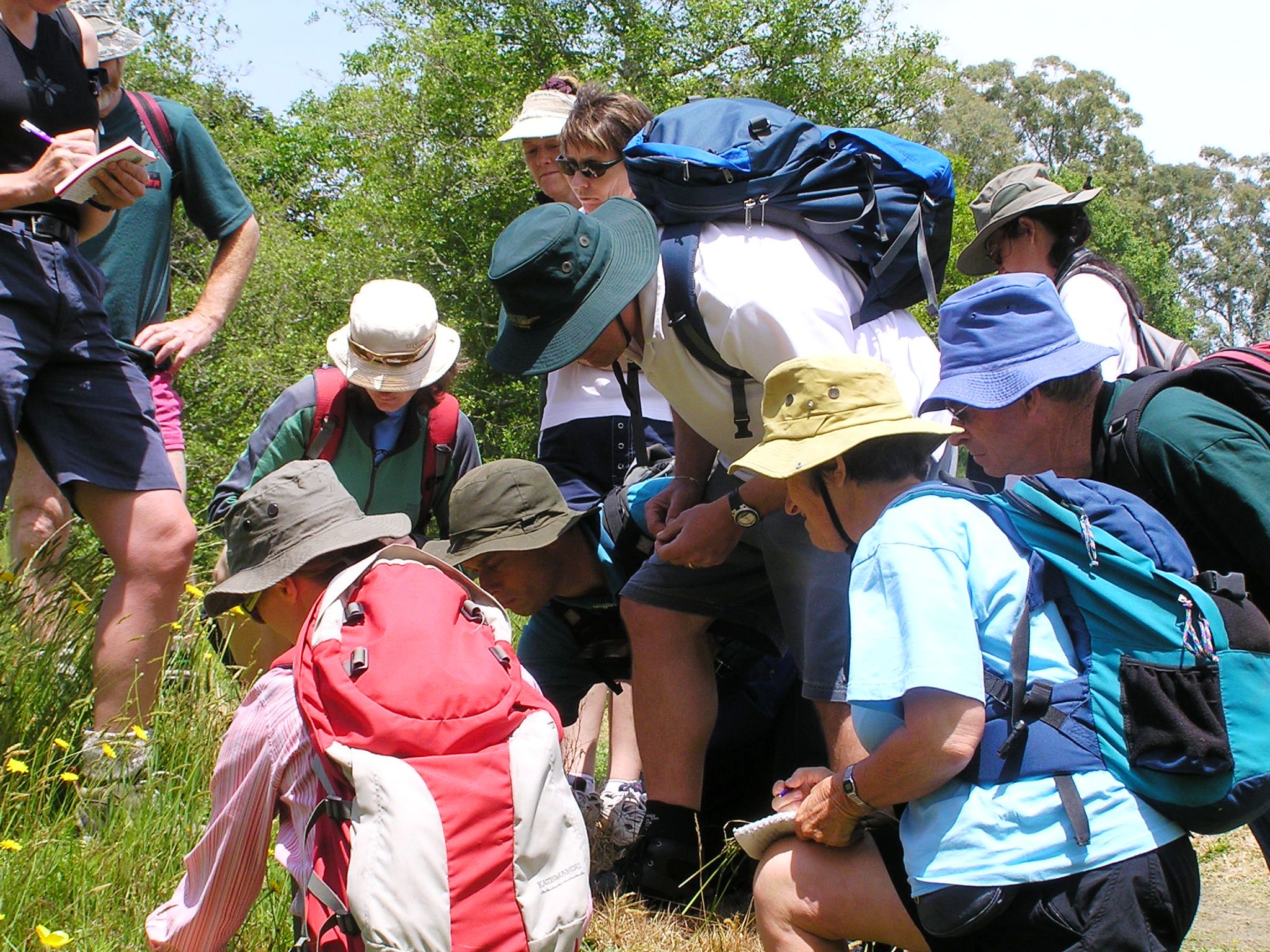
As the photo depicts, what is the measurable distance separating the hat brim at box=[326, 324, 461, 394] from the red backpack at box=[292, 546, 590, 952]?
194 cm

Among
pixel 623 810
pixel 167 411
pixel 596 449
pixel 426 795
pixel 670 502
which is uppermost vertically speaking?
pixel 426 795

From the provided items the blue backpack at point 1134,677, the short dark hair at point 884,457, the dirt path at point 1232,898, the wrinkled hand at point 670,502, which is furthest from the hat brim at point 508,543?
the dirt path at point 1232,898

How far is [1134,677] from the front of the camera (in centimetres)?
203

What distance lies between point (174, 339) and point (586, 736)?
1.99 metres

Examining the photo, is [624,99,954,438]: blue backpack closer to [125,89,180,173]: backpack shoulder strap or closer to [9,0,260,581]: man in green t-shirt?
[9,0,260,581]: man in green t-shirt

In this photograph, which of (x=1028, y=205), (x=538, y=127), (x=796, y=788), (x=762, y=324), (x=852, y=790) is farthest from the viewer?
(x=538, y=127)

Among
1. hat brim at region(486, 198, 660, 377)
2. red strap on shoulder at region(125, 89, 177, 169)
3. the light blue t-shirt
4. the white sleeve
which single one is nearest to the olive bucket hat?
hat brim at region(486, 198, 660, 377)

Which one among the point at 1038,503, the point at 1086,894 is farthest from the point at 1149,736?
the point at 1038,503

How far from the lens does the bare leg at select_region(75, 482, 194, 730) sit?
323cm

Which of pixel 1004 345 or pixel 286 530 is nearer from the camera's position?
pixel 286 530

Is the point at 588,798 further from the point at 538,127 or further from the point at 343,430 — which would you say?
the point at 538,127

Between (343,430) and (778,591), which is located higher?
(778,591)

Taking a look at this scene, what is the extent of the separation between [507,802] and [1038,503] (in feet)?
3.26

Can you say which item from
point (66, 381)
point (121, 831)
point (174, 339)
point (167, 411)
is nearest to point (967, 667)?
point (121, 831)
